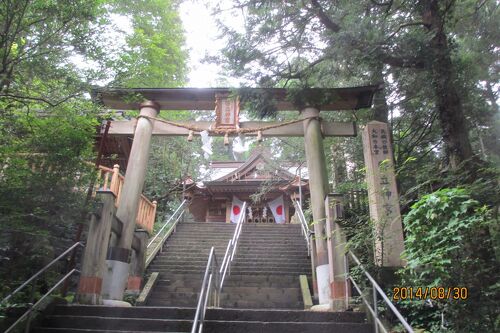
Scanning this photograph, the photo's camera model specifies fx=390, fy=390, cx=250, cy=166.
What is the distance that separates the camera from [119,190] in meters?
10.2

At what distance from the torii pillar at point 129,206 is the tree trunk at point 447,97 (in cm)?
595

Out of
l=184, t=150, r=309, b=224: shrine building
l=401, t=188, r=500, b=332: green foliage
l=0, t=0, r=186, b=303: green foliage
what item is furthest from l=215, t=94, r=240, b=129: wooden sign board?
l=184, t=150, r=309, b=224: shrine building

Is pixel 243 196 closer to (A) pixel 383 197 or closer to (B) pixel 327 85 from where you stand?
(B) pixel 327 85

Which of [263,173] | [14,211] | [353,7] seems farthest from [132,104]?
[263,173]

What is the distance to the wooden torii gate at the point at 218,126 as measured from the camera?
311 inches

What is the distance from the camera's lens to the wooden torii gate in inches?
311

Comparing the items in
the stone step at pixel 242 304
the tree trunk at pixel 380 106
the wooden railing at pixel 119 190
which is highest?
the tree trunk at pixel 380 106

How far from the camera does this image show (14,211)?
16.4 feet

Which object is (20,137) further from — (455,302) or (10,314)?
(455,302)

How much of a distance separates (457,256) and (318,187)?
4.04 meters

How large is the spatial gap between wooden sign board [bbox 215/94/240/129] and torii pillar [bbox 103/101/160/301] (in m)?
1.47

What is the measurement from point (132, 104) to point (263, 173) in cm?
1116

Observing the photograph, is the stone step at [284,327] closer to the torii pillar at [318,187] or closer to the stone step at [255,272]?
the torii pillar at [318,187]

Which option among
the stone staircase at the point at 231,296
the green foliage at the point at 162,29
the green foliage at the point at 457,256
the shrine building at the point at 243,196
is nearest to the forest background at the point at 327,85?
the green foliage at the point at 457,256
